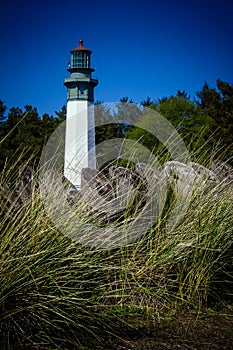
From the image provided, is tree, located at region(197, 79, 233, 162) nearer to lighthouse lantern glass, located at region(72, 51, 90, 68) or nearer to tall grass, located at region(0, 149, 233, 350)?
lighthouse lantern glass, located at region(72, 51, 90, 68)

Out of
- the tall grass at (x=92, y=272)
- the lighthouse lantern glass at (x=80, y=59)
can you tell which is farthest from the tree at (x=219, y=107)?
the tall grass at (x=92, y=272)

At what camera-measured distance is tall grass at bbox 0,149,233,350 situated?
2.72 m

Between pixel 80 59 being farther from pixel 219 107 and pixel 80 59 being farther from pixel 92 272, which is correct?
pixel 92 272

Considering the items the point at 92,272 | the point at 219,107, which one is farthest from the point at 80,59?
the point at 92,272

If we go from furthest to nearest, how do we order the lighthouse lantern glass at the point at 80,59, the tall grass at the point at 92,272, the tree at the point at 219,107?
→ the lighthouse lantern glass at the point at 80,59
the tree at the point at 219,107
the tall grass at the point at 92,272

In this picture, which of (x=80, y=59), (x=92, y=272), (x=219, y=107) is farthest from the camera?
(x=80, y=59)

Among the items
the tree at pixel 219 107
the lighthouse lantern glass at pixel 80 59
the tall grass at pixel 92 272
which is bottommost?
the tall grass at pixel 92 272

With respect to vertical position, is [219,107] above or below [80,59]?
below

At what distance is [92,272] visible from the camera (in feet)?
10.0

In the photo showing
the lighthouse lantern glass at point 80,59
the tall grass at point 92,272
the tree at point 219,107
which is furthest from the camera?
the lighthouse lantern glass at point 80,59

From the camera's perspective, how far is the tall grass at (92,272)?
272 centimetres

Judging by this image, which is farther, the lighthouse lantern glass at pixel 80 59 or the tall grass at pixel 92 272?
the lighthouse lantern glass at pixel 80 59

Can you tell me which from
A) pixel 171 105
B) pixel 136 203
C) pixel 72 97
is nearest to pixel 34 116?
pixel 72 97

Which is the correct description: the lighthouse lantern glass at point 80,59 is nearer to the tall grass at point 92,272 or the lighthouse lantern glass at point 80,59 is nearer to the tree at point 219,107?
the tree at point 219,107
